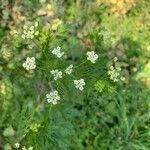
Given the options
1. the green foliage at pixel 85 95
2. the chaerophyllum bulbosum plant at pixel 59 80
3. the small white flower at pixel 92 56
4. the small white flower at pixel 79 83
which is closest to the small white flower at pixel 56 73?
the chaerophyllum bulbosum plant at pixel 59 80

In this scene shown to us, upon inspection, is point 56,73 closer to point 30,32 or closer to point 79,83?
point 79,83

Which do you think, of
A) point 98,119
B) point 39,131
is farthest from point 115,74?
point 98,119

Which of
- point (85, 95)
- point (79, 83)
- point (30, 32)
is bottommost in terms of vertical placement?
point (79, 83)

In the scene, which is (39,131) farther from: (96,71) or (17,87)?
(17,87)

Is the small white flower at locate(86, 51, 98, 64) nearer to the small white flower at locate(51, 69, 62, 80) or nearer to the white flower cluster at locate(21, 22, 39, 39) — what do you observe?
the small white flower at locate(51, 69, 62, 80)

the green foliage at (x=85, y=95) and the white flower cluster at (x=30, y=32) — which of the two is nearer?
the white flower cluster at (x=30, y=32)

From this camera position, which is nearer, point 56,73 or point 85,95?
point 56,73

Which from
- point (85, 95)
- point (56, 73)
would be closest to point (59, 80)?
point (56, 73)

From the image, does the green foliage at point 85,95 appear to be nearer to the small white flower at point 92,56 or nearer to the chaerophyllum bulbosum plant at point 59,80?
the chaerophyllum bulbosum plant at point 59,80

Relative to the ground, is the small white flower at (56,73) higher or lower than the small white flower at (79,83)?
higher

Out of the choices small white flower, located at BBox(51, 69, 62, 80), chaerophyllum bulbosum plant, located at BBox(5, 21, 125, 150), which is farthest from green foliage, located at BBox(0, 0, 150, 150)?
small white flower, located at BBox(51, 69, 62, 80)

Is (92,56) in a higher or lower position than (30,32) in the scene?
lower
